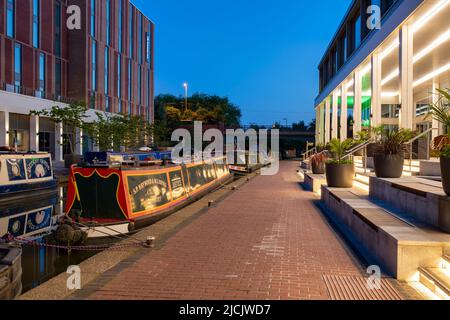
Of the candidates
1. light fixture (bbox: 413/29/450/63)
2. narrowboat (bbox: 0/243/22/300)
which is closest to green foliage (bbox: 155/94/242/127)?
light fixture (bbox: 413/29/450/63)

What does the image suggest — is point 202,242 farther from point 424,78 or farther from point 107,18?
point 107,18

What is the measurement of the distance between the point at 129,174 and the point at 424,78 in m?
17.2

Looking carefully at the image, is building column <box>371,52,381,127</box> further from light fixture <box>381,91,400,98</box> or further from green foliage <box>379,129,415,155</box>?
light fixture <box>381,91,400,98</box>

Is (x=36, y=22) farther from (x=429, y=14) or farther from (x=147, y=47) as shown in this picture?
(x=429, y=14)

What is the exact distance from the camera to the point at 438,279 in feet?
14.0

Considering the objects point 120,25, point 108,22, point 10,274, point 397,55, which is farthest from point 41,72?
point 10,274

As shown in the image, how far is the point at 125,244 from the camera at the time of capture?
675cm

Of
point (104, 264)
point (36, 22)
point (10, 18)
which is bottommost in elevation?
point (104, 264)

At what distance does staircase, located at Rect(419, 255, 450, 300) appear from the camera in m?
4.07

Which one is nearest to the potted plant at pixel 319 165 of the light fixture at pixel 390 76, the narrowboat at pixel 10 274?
the light fixture at pixel 390 76

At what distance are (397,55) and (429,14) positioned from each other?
5.37 metres

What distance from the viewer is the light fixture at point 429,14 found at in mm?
11016

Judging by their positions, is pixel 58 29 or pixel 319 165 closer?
pixel 319 165

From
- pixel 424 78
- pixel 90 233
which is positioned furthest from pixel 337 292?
pixel 424 78
